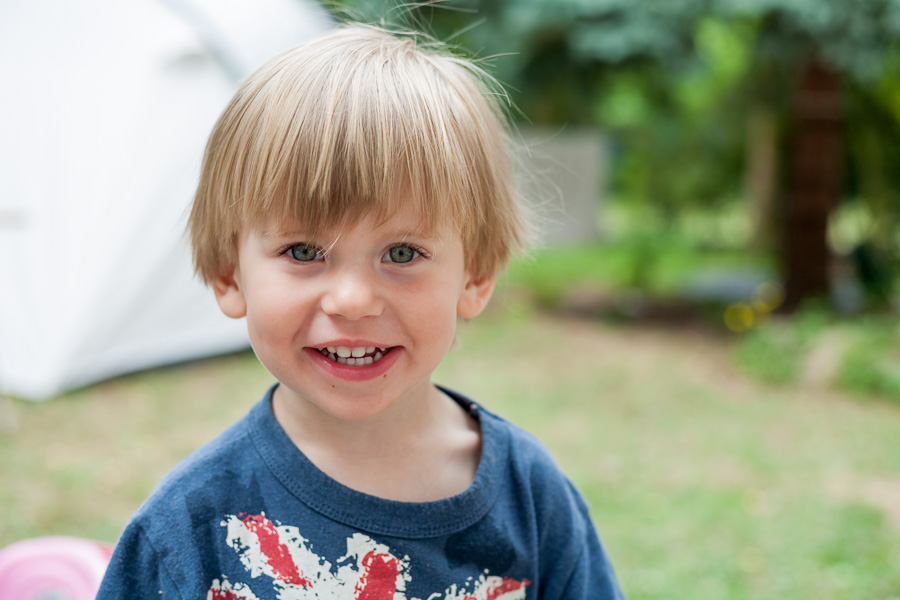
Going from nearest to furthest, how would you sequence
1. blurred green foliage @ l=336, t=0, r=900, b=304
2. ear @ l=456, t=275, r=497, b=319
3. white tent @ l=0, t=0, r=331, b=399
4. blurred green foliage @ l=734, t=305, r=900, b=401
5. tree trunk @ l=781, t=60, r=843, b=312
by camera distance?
1. ear @ l=456, t=275, r=497, b=319
2. white tent @ l=0, t=0, r=331, b=399
3. blurred green foliage @ l=734, t=305, r=900, b=401
4. blurred green foliage @ l=336, t=0, r=900, b=304
5. tree trunk @ l=781, t=60, r=843, b=312

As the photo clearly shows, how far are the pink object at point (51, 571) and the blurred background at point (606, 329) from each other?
103 cm

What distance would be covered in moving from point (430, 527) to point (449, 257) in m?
0.37

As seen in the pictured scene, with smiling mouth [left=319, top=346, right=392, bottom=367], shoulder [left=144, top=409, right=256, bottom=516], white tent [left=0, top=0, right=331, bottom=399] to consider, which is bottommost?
white tent [left=0, top=0, right=331, bottom=399]

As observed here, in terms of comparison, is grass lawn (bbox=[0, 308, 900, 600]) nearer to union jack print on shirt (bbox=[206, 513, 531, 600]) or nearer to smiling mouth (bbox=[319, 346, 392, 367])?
union jack print on shirt (bbox=[206, 513, 531, 600])

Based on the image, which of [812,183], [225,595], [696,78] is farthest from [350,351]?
[812,183]

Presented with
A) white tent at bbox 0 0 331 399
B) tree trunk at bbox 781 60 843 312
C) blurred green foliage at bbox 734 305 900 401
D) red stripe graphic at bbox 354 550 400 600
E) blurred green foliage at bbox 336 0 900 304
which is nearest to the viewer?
red stripe graphic at bbox 354 550 400 600

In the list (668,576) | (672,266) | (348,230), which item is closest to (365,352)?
(348,230)

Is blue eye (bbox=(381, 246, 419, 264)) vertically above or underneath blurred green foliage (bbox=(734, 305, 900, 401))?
above

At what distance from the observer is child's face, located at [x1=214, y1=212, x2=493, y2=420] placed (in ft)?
3.35

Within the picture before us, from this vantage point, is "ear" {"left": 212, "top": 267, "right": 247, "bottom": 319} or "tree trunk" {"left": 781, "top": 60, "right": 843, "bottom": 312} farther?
"tree trunk" {"left": 781, "top": 60, "right": 843, "bottom": 312}

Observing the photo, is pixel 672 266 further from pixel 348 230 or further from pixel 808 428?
pixel 348 230

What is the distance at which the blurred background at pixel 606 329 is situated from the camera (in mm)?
3268

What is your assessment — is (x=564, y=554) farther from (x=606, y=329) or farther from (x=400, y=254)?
(x=606, y=329)

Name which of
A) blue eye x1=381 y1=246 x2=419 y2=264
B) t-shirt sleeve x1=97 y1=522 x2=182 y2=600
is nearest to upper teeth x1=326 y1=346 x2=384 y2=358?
blue eye x1=381 y1=246 x2=419 y2=264
